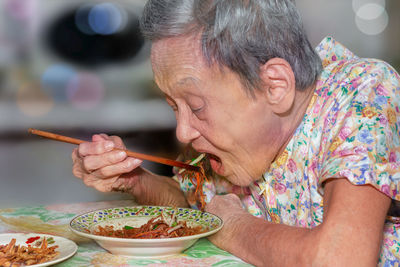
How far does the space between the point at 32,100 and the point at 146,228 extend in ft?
15.7

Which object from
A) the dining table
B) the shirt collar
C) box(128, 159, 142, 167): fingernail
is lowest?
the dining table

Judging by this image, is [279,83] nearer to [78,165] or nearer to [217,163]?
[217,163]

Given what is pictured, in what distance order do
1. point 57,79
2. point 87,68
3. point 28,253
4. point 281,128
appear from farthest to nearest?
point 87,68
point 57,79
point 281,128
point 28,253

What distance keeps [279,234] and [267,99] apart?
1.19ft

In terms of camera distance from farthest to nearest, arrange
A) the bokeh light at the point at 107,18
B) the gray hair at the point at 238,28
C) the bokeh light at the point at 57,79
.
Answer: the bokeh light at the point at 107,18 → the bokeh light at the point at 57,79 → the gray hair at the point at 238,28

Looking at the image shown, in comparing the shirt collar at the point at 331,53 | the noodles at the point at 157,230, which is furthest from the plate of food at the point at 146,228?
the shirt collar at the point at 331,53

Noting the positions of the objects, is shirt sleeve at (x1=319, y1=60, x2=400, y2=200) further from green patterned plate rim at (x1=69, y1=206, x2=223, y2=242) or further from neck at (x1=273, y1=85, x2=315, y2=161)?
green patterned plate rim at (x1=69, y1=206, x2=223, y2=242)

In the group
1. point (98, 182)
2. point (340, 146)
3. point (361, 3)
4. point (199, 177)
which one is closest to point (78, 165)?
point (98, 182)

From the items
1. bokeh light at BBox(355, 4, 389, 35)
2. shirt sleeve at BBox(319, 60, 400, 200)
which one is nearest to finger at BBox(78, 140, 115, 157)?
shirt sleeve at BBox(319, 60, 400, 200)

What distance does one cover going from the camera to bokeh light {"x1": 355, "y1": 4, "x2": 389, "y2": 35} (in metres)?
6.16

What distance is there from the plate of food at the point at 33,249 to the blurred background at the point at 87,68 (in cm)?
401

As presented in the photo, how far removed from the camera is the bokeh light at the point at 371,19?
6156mm

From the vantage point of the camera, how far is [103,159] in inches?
62.5

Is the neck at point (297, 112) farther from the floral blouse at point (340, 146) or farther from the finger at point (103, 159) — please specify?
the finger at point (103, 159)
